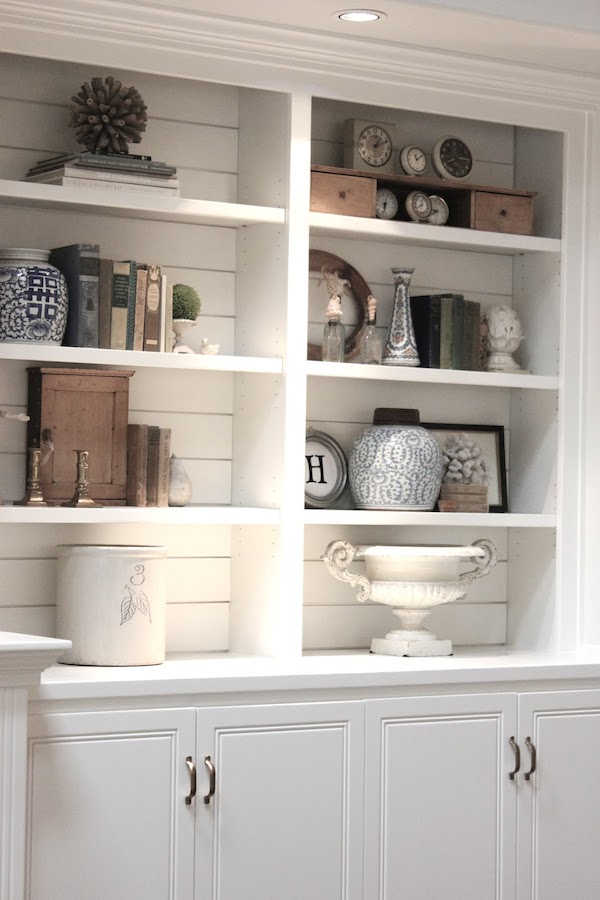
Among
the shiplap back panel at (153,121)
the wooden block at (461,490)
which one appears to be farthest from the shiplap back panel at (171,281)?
the wooden block at (461,490)

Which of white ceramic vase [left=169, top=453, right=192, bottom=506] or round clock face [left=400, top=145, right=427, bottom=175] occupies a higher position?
round clock face [left=400, top=145, right=427, bottom=175]

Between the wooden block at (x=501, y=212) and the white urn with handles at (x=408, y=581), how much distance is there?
85 cm

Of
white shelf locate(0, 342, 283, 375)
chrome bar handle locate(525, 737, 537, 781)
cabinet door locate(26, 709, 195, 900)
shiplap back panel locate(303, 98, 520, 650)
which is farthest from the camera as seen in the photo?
shiplap back panel locate(303, 98, 520, 650)

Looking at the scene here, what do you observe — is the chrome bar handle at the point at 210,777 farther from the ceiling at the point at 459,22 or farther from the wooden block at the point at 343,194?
the ceiling at the point at 459,22

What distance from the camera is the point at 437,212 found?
3.38 meters

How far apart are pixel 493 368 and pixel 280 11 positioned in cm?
110

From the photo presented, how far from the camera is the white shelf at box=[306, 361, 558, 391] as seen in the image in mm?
3137

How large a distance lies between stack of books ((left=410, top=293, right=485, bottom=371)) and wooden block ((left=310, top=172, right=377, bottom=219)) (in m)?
0.29

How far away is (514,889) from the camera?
302 centimetres

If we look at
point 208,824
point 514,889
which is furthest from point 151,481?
point 514,889

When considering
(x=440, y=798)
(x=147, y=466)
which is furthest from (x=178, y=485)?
(x=440, y=798)

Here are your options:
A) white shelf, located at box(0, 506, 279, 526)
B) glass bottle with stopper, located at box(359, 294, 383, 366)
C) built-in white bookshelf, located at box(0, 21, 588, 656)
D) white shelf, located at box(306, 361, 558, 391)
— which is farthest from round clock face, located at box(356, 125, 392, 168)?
white shelf, located at box(0, 506, 279, 526)

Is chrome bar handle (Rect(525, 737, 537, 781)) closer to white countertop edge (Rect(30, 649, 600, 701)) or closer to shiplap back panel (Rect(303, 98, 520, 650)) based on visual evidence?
white countertop edge (Rect(30, 649, 600, 701))

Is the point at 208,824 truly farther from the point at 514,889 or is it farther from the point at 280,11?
the point at 280,11
